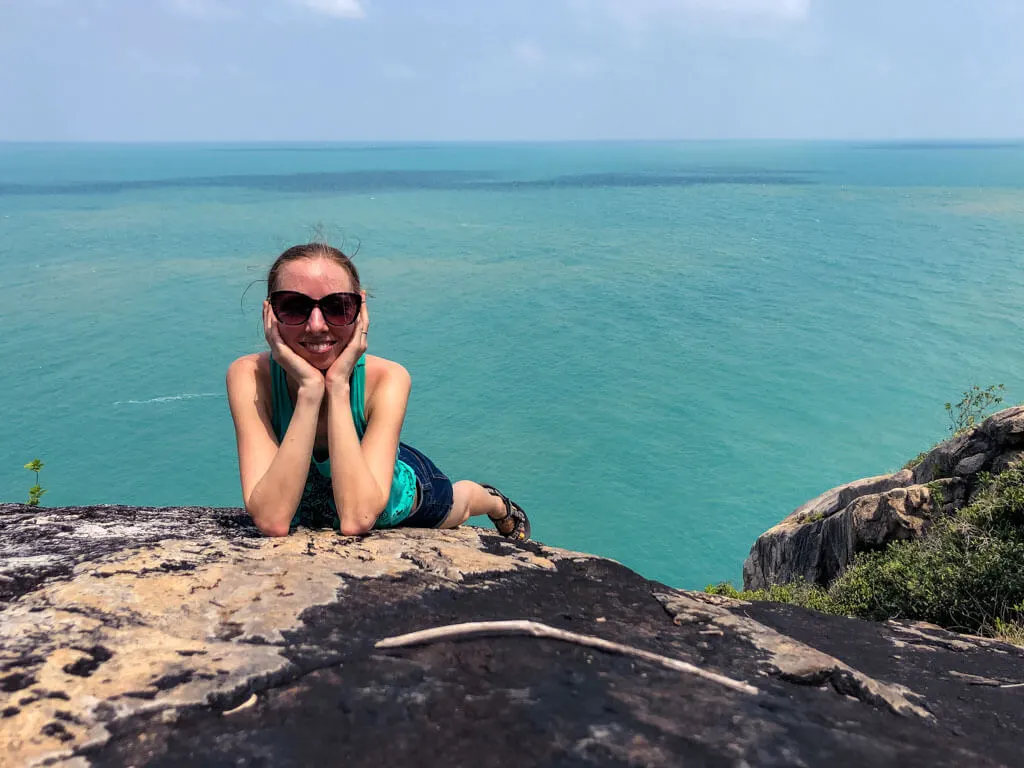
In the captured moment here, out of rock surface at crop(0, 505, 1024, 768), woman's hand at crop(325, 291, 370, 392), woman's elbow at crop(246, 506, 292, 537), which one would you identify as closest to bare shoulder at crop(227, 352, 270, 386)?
woman's hand at crop(325, 291, 370, 392)

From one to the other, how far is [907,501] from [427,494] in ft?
23.1

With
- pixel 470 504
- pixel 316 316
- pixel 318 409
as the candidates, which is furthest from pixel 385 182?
pixel 318 409

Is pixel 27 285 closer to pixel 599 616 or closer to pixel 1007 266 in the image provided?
pixel 599 616

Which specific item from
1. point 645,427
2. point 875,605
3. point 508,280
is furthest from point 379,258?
point 875,605

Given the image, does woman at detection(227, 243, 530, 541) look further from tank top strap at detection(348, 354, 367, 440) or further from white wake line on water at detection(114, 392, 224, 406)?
white wake line on water at detection(114, 392, 224, 406)

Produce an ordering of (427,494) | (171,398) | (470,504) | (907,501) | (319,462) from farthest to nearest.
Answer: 1. (171,398)
2. (907,501)
3. (470,504)
4. (427,494)
5. (319,462)

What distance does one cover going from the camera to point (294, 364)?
4270 mm

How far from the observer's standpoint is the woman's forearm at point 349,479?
4.22 m

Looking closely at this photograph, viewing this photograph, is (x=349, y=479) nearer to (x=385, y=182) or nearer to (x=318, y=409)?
(x=318, y=409)

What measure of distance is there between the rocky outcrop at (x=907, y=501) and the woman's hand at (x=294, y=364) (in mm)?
7752

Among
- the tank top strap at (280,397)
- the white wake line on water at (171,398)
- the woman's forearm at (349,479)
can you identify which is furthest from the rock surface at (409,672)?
the white wake line on water at (171,398)

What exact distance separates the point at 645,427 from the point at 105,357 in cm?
3671

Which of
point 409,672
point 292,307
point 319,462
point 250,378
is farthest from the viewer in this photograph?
point 319,462

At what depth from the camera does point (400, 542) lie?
14.0 ft
